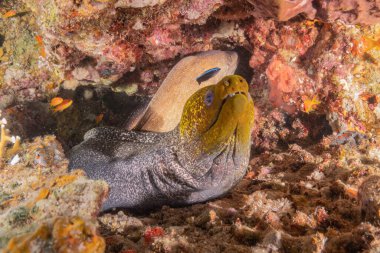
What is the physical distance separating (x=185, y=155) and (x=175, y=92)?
193cm

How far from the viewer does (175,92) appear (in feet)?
15.8

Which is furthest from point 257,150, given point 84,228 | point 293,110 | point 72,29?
point 84,228

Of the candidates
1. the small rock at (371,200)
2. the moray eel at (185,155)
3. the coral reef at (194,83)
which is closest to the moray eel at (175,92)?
the coral reef at (194,83)

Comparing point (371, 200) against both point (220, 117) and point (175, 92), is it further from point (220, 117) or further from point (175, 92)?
point (175, 92)

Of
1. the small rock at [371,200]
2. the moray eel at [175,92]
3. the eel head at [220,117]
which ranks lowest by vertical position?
the moray eel at [175,92]

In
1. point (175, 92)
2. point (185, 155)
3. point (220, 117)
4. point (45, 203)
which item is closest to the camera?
point (45, 203)

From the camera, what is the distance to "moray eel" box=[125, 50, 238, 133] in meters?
4.65

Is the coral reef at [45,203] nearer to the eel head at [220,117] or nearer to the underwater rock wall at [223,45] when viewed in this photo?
the eel head at [220,117]

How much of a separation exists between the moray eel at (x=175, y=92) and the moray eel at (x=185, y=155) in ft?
2.86

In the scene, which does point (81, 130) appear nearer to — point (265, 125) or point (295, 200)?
point (265, 125)

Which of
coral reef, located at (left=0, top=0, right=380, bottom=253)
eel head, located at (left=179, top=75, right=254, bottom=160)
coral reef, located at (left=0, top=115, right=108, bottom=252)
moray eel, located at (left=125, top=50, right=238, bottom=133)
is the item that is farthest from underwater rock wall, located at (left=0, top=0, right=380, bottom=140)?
coral reef, located at (left=0, top=115, right=108, bottom=252)

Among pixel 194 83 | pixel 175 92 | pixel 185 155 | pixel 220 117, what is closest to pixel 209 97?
pixel 220 117

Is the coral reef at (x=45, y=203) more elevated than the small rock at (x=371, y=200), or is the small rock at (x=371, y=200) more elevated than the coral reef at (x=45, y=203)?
the coral reef at (x=45, y=203)

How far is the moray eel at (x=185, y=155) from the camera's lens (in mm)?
2663
